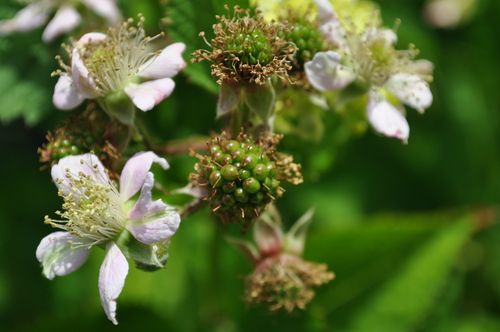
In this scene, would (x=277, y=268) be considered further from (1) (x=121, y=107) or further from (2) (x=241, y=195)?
(1) (x=121, y=107)

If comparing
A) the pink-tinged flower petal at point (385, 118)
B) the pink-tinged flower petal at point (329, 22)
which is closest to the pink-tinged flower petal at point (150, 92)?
the pink-tinged flower petal at point (329, 22)

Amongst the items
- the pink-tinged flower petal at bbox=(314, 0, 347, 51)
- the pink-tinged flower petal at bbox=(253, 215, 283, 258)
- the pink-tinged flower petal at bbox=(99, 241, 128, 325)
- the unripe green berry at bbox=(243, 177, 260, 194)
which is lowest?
the pink-tinged flower petal at bbox=(253, 215, 283, 258)

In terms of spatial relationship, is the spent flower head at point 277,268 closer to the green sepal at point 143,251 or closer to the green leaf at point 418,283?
the green sepal at point 143,251

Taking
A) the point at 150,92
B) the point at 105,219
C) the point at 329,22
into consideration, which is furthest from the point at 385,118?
the point at 105,219

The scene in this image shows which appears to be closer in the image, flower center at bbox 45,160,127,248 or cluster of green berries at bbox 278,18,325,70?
flower center at bbox 45,160,127,248

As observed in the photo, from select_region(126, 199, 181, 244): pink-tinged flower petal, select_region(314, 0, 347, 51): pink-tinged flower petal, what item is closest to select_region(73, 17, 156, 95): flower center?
select_region(126, 199, 181, 244): pink-tinged flower petal

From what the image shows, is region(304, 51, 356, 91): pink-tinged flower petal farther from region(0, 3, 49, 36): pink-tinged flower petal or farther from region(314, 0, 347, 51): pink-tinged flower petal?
region(0, 3, 49, 36): pink-tinged flower petal

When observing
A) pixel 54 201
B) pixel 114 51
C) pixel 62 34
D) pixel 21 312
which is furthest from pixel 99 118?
pixel 21 312
